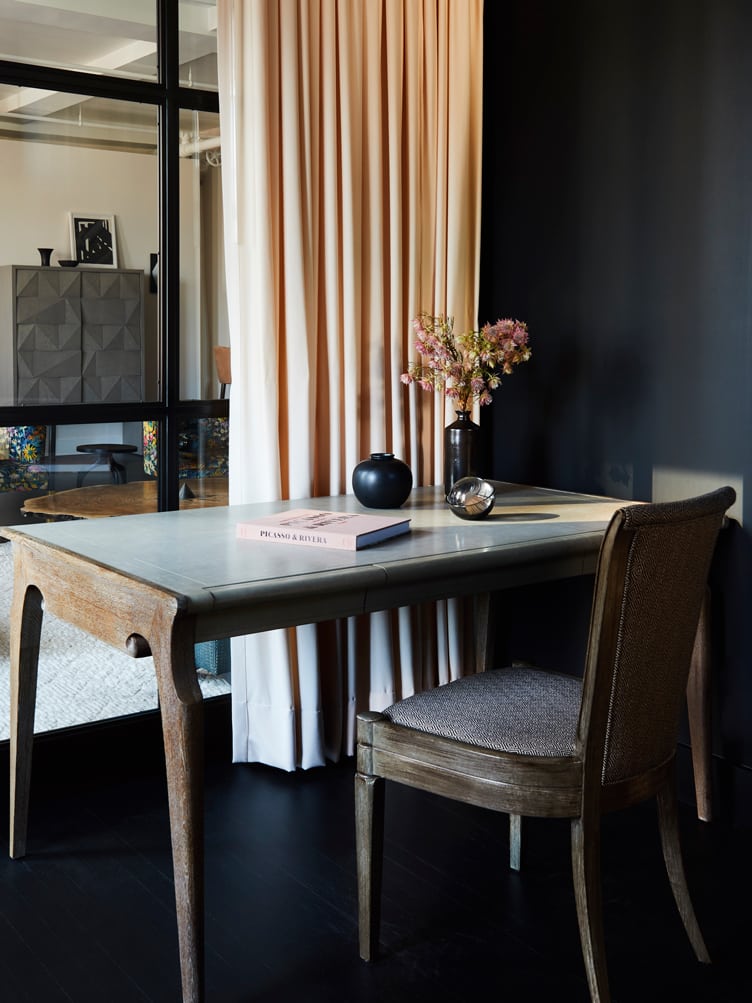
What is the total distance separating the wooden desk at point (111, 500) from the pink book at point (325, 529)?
1.87 feet

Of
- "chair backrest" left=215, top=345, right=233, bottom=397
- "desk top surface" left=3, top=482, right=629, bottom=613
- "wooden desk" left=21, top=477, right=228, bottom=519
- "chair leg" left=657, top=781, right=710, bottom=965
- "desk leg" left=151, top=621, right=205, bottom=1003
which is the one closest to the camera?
"desk leg" left=151, top=621, right=205, bottom=1003

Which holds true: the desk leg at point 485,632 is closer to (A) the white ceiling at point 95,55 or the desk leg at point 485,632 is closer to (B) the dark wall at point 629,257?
(B) the dark wall at point 629,257

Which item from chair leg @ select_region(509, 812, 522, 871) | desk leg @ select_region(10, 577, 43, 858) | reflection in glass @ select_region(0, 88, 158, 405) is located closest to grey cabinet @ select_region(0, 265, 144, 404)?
reflection in glass @ select_region(0, 88, 158, 405)

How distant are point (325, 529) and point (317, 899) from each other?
768 mm

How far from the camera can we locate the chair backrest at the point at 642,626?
1.67 metres

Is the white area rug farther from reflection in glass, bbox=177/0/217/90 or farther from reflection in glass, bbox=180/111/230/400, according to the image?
reflection in glass, bbox=177/0/217/90

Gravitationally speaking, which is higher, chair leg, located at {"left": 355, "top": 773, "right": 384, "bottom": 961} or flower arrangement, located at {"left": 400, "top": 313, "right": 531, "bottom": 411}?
flower arrangement, located at {"left": 400, "top": 313, "right": 531, "bottom": 411}

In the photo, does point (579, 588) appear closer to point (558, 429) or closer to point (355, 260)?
point (558, 429)

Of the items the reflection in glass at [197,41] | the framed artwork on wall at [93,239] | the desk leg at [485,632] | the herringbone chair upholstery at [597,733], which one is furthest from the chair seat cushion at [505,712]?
the reflection in glass at [197,41]

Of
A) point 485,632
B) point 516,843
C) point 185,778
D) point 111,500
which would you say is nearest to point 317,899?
point 516,843

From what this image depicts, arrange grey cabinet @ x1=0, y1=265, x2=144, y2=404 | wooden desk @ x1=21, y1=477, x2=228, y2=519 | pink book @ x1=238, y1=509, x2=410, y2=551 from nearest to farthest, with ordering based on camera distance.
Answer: pink book @ x1=238, y1=509, x2=410, y2=551, grey cabinet @ x1=0, y1=265, x2=144, y2=404, wooden desk @ x1=21, y1=477, x2=228, y2=519

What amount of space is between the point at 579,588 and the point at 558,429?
0.45 m

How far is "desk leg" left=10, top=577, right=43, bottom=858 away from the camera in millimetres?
2275

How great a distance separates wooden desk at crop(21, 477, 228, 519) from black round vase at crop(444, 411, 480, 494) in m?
0.65
